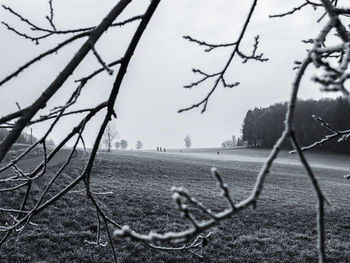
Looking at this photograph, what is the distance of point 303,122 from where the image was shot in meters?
72.2

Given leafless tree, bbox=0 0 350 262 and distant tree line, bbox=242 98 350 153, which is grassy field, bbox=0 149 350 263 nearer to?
leafless tree, bbox=0 0 350 262

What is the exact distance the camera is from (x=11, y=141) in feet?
3.92

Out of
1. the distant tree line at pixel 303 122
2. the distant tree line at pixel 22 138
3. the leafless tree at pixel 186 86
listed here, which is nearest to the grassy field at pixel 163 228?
the distant tree line at pixel 22 138

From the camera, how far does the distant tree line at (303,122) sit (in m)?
67.3

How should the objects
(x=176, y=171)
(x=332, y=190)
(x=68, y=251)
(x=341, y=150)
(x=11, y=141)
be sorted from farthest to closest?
(x=341, y=150) < (x=176, y=171) < (x=332, y=190) < (x=68, y=251) < (x=11, y=141)

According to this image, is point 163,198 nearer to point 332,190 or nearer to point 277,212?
point 277,212

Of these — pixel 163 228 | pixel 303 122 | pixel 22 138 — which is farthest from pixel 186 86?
pixel 22 138

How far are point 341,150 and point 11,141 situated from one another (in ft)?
Result: 250

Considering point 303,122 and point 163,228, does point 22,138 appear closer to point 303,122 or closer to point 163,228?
point 303,122

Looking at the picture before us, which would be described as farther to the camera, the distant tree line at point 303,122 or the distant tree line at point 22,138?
the distant tree line at point 303,122

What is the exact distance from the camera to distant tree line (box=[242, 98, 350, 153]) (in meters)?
67.3

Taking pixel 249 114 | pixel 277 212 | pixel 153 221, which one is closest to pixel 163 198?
pixel 153 221

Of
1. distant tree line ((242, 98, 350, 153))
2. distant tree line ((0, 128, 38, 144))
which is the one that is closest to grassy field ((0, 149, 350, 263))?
distant tree line ((0, 128, 38, 144))

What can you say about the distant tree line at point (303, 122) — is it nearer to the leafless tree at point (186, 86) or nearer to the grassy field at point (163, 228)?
the grassy field at point (163, 228)
